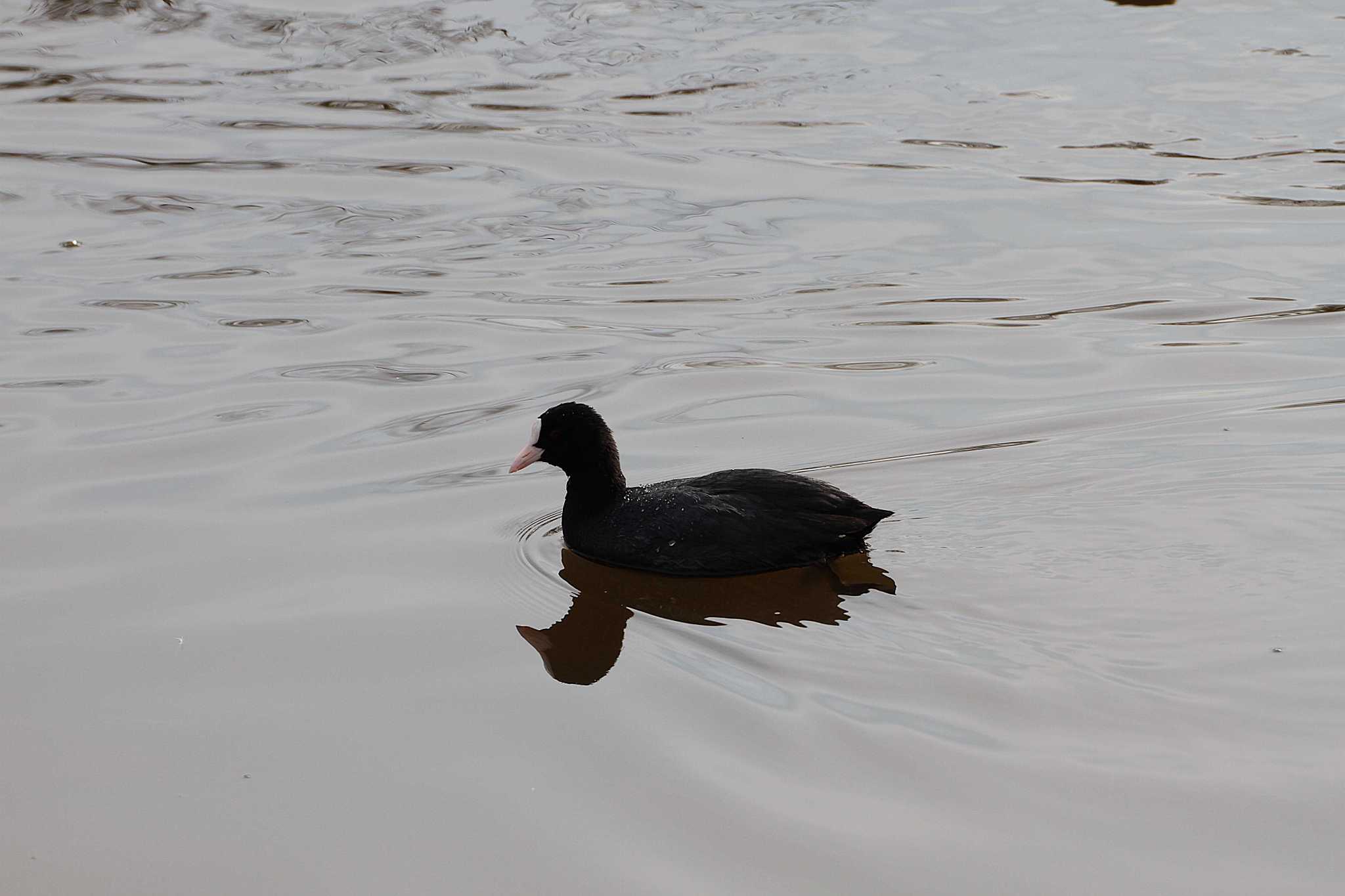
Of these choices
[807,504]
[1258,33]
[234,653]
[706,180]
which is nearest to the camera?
[234,653]

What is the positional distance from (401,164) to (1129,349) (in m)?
6.67

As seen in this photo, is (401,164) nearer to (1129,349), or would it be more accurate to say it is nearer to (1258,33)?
(1129,349)

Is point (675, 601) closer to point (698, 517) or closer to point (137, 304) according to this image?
point (698, 517)

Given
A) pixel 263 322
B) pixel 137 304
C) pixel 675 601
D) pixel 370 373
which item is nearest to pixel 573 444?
pixel 675 601

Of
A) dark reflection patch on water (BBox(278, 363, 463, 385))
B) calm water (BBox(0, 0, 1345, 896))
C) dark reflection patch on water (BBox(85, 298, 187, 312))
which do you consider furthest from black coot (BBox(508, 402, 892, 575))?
dark reflection patch on water (BBox(85, 298, 187, 312))

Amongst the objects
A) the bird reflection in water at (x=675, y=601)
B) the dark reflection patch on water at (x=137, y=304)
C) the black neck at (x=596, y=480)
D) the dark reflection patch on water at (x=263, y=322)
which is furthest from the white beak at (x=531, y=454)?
the dark reflection patch on water at (x=137, y=304)

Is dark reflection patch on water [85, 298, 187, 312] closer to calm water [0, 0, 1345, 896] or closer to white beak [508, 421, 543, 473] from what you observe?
calm water [0, 0, 1345, 896]

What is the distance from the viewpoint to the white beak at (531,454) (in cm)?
640

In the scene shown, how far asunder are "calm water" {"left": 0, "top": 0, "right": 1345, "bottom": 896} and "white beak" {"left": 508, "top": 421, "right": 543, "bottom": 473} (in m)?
0.31

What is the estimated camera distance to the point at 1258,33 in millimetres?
16156

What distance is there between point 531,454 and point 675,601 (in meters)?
1.02

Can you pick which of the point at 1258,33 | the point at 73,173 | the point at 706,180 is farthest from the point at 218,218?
the point at 1258,33

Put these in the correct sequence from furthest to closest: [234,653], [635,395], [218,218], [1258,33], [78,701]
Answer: [1258,33] → [218,218] → [635,395] → [234,653] → [78,701]

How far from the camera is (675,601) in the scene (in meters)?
5.79
